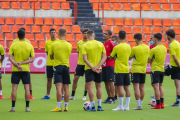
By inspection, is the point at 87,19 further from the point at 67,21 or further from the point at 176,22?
the point at 176,22

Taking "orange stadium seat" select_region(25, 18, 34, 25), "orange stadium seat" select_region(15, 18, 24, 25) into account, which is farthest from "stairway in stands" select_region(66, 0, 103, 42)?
"orange stadium seat" select_region(15, 18, 24, 25)

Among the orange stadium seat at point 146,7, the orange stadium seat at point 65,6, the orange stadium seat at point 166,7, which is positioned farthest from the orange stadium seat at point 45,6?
the orange stadium seat at point 166,7

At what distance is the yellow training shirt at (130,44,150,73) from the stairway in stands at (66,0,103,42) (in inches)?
494

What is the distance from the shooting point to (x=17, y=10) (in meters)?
21.7

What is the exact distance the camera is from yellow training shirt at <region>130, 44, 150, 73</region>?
8.05 metres

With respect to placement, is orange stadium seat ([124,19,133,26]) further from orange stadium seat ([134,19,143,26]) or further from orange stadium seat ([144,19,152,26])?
orange stadium seat ([144,19,152,26])

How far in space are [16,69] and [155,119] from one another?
3387mm

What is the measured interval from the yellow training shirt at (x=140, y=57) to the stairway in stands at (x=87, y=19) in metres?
12.5

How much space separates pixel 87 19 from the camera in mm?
21953

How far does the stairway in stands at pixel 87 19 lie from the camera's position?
21297 mm

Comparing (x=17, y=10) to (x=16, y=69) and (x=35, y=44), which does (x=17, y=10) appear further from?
(x=16, y=69)

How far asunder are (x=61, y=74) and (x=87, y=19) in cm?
1466

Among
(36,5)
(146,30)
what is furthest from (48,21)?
(146,30)

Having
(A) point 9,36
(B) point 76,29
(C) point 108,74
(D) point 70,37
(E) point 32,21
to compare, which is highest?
(E) point 32,21
